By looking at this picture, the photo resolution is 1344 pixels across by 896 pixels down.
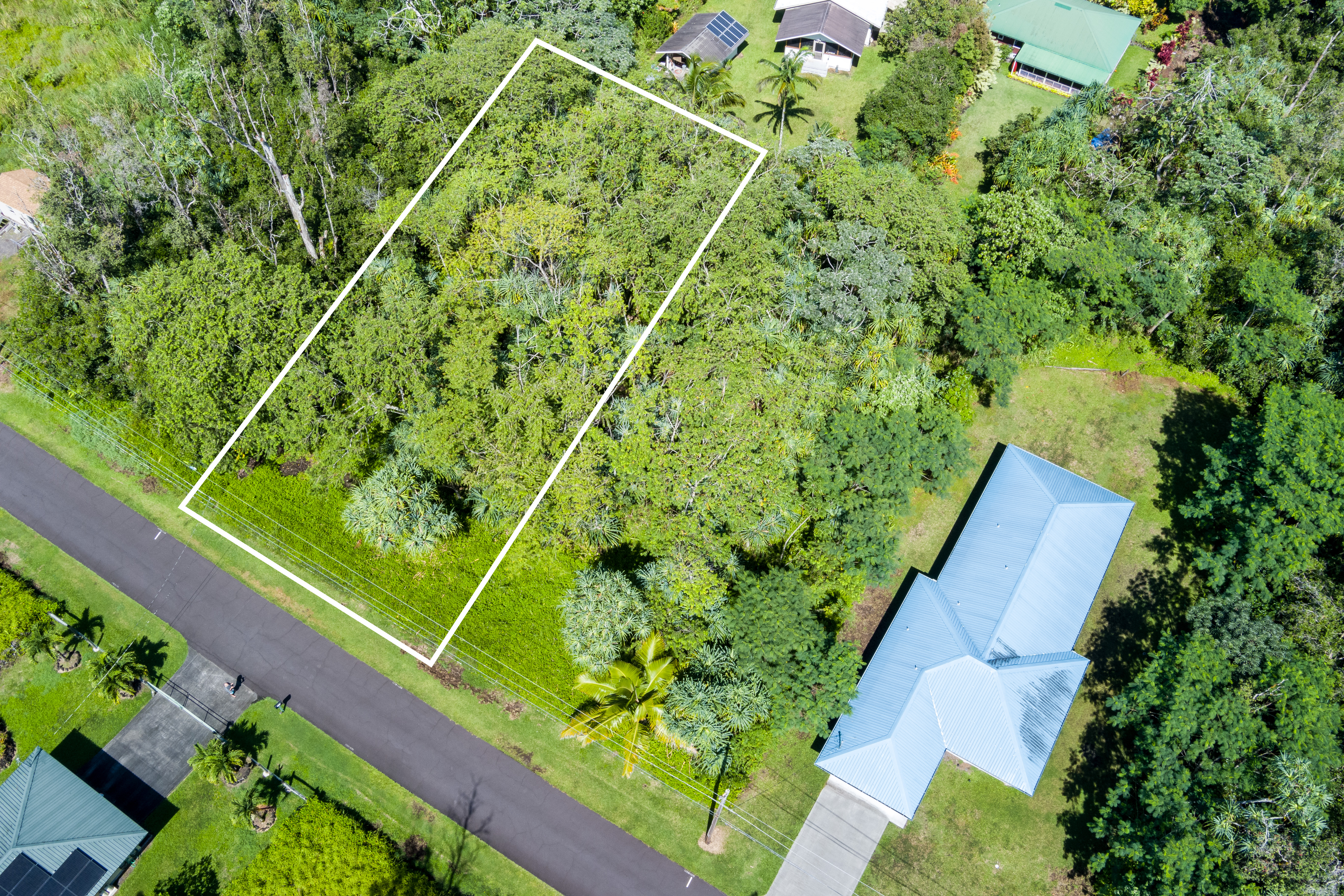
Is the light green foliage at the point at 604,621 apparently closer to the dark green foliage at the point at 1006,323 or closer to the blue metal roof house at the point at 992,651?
the blue metal roof house at the point at 992,651

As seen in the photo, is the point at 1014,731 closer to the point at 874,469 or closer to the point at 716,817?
the point at 874,469

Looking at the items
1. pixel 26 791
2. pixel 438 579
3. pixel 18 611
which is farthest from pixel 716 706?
pixel 18 611

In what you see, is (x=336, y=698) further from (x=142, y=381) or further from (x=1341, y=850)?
(x=1341, y=850)

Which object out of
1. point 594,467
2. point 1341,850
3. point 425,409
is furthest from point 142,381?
point 1341,850

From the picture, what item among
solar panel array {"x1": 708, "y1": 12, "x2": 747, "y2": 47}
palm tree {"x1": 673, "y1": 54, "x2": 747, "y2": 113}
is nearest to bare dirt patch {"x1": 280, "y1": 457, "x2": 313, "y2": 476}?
palm tree {"x1": 673, "y1": 54, "x2": 747, "y2": 113}

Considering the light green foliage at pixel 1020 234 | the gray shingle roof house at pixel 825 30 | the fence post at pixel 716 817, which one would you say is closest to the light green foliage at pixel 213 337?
the fence post at pixel 716 817
